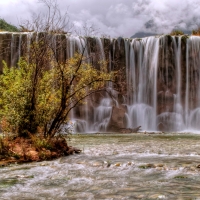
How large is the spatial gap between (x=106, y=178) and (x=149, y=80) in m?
28.5

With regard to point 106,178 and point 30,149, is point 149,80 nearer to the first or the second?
point 30,149

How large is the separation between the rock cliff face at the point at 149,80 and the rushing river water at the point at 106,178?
22145 millimetres

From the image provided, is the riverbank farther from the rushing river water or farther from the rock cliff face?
the rock cliff face

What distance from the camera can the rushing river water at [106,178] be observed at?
7.39 m

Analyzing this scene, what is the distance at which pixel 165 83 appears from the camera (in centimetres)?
3684

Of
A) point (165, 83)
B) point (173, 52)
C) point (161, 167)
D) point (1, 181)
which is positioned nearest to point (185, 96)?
point (165, 83)

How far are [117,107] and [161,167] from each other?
81.4 ft

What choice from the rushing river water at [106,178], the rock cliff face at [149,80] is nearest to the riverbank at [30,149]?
the rushing river water at [106,178]

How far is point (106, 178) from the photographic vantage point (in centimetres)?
918

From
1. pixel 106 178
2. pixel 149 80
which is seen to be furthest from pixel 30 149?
pixel 149 80

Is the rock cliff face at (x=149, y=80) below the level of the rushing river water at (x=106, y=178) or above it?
above

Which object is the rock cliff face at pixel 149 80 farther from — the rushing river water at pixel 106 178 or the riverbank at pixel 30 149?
the rushing river water at pixel 106 178

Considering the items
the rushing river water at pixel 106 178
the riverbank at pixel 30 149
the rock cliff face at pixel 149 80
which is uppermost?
the rock cliff face at pixel 149 80

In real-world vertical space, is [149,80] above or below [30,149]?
above
